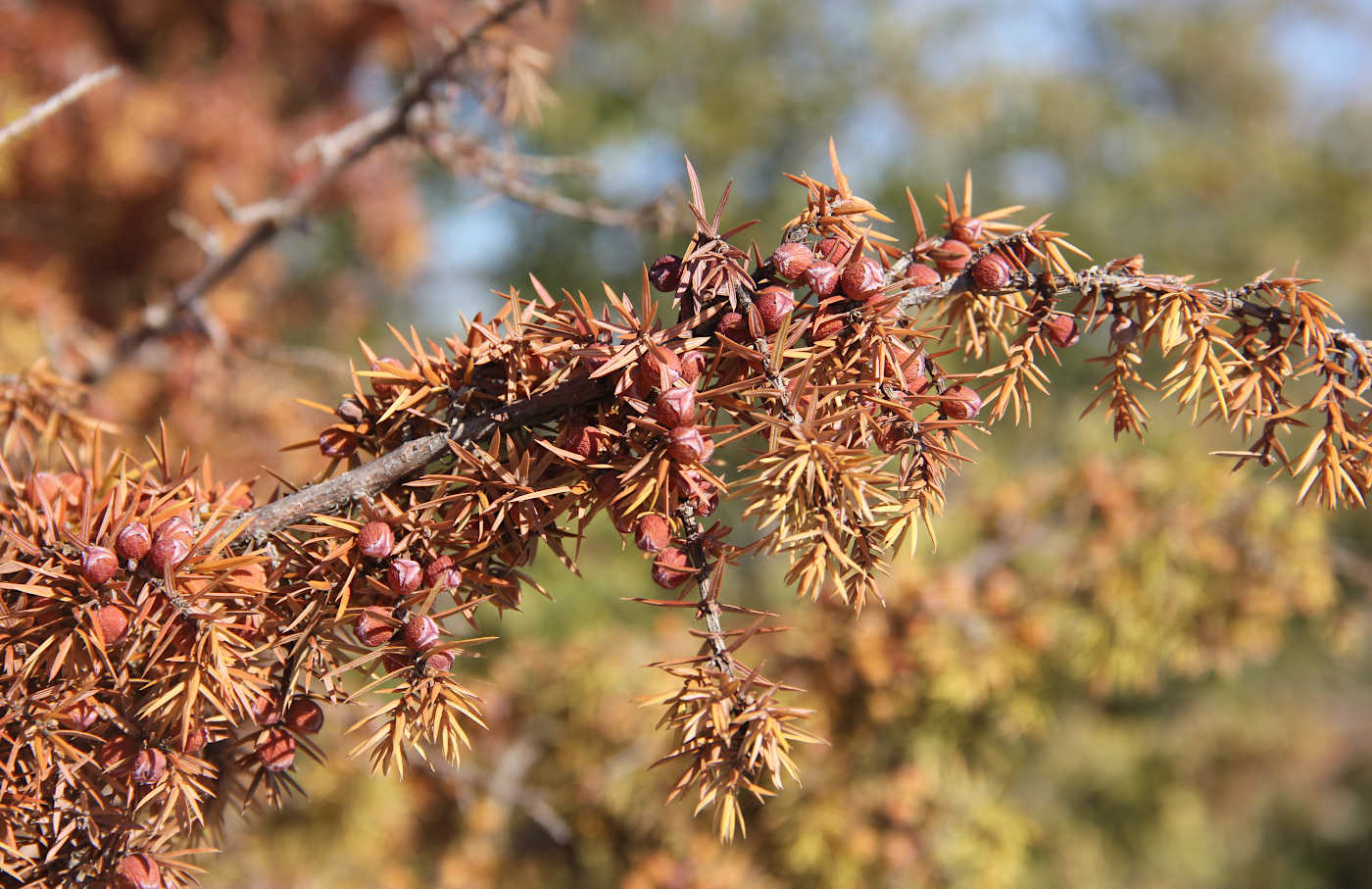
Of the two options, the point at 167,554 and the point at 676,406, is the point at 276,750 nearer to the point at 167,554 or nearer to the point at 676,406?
the point at 167,554

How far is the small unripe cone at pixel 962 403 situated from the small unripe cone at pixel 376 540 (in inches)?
15.0

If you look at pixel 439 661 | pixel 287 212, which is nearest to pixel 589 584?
pixel 439 661

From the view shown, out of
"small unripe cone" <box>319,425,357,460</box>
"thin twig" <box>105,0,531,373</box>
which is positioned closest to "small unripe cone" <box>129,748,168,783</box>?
"small unripe cone" <box>319,425,357,460</box>

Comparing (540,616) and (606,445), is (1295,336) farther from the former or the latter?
(540,616)

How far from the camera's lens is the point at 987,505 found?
6.06ft

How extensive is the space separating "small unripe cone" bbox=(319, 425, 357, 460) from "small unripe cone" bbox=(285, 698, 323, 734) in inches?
7.1

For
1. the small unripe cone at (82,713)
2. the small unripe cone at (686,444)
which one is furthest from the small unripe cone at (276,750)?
the small unripe cone at (686,444)

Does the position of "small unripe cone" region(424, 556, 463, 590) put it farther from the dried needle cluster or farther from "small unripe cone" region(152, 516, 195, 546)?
"small unripe cone" region(152, 516, 195, 546)

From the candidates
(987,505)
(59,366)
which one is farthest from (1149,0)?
(59,366)

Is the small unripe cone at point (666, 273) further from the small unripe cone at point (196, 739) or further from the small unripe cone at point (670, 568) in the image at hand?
the small unripe cone at point (196, 739)

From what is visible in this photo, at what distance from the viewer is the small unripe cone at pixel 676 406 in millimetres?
452

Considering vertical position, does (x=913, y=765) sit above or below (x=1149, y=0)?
below

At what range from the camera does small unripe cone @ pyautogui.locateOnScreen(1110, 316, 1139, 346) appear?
0.56 meters

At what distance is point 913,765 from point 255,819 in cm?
157
